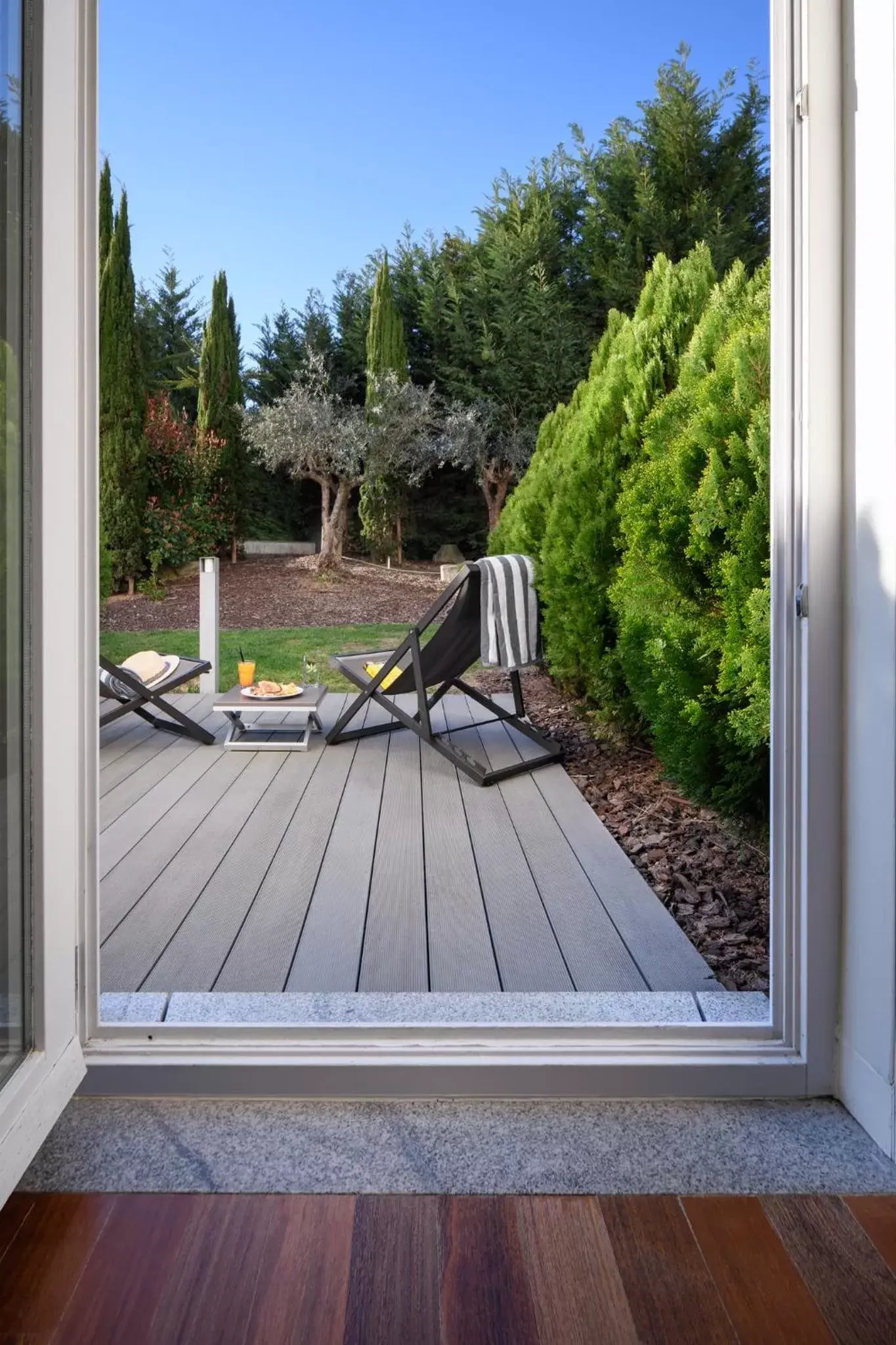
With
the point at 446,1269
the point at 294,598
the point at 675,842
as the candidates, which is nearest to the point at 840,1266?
the point at 446,1269

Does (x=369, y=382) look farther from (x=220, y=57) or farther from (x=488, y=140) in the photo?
(x=220, y=57)

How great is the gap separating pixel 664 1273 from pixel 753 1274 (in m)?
0.10

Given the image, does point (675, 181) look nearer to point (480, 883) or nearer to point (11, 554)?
point (480, 883)

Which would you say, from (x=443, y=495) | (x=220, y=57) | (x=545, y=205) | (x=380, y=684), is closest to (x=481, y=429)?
(x=443, y=495)

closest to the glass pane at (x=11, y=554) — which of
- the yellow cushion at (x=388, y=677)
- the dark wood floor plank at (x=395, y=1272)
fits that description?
the dark wood floor plank at (x=395, y=1272)

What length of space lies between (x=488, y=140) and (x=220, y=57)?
2277mm

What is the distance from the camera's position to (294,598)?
9.16 metres

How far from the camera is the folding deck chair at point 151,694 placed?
4020mm

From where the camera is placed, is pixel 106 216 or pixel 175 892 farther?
pixel 106 216

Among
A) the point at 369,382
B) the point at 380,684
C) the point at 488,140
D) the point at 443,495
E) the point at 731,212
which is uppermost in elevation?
the point at 488,140

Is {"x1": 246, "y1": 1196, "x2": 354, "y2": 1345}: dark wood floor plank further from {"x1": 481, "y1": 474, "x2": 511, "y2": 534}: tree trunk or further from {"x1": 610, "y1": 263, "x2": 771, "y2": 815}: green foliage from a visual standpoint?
{"x1": 481, "y1": 474, "x2": 511, "y2": 534}: tree trunk

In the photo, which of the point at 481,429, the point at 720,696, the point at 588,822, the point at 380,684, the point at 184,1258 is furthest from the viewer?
the point at 481,429

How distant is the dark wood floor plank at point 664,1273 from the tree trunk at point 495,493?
26.4 feet

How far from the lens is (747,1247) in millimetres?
1175
